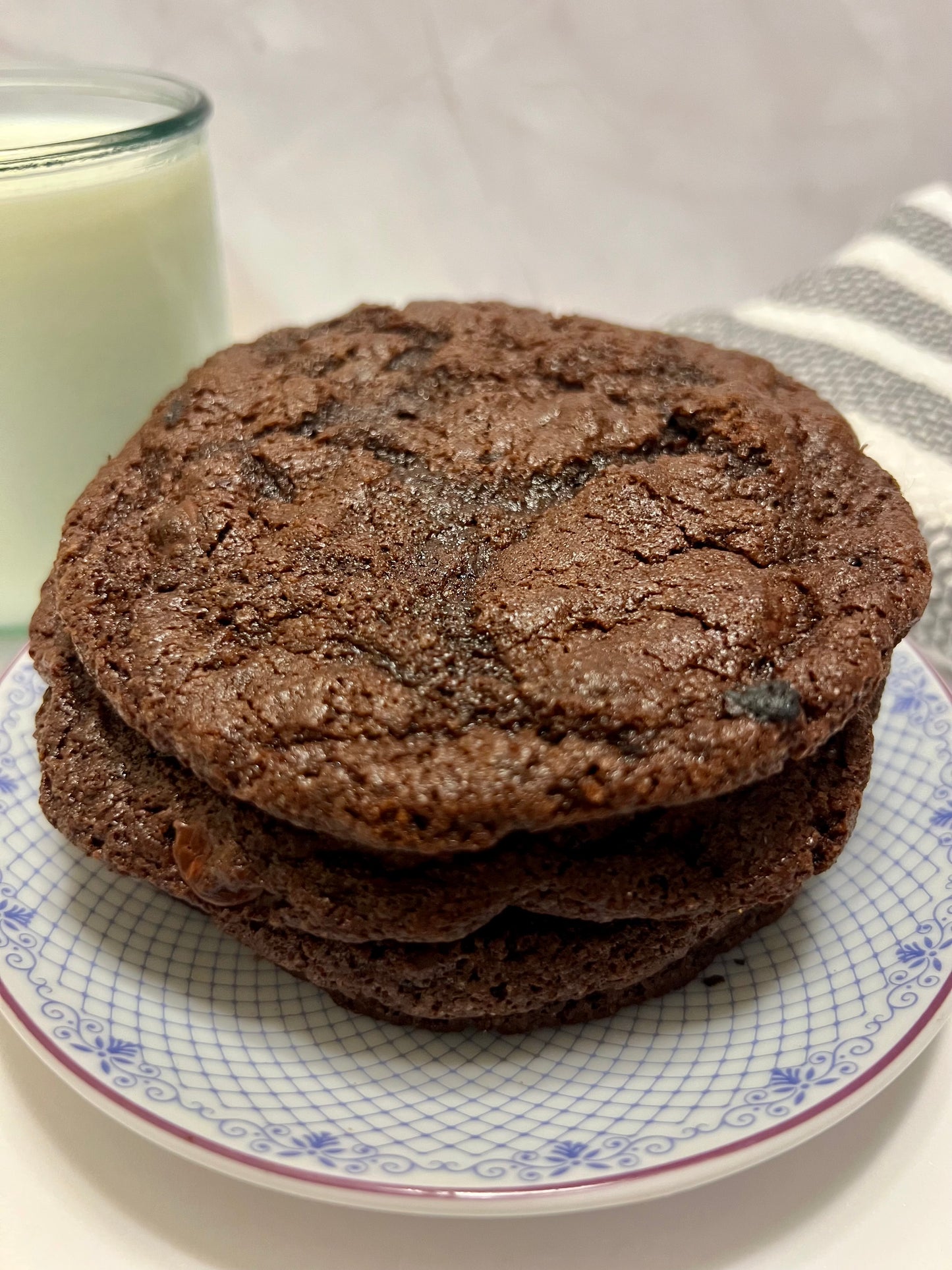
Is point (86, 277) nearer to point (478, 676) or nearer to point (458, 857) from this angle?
point (478, 676)

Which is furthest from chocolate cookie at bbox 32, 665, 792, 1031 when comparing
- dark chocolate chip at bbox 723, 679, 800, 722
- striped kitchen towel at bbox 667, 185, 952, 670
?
striped kitchen towel at bbox 667, 185, 952, 670

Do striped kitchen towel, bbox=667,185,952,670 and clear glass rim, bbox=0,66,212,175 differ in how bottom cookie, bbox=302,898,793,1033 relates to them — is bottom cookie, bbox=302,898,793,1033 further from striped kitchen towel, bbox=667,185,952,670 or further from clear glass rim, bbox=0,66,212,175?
clear glass rim, bbox=0,66,212,175

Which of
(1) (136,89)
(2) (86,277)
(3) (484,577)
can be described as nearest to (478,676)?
(3) (484,577)

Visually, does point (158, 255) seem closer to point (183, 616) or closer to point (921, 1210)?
point (183, 616)

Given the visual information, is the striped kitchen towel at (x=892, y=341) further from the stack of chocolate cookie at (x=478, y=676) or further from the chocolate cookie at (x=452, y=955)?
the chocolate cookie at (x=452, y=955)

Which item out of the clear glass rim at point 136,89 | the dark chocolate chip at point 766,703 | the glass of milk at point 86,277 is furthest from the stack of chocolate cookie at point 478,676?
the clear glass rim at point 136,89

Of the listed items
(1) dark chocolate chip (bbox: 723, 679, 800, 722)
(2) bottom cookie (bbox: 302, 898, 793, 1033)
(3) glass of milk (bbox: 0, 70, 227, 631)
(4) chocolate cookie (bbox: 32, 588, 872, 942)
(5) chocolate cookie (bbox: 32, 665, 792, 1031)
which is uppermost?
(3) glass of milk (bbox: 0, 70, 227, 631)
